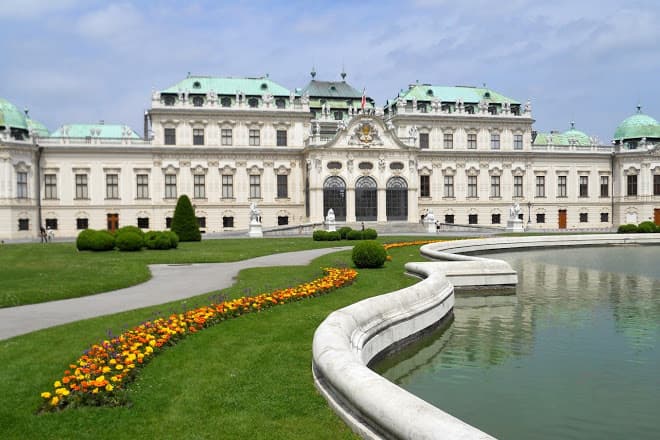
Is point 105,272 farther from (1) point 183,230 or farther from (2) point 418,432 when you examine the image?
(1) point 183,230

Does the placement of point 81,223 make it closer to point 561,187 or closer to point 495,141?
point 495,141

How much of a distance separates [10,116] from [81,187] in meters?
9.03

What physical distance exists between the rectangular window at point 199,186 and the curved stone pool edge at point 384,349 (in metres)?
45.1

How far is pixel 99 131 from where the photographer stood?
63.9 meters

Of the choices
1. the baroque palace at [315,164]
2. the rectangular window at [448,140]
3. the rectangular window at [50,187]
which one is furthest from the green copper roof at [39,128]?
the rectangular window at [448,140]

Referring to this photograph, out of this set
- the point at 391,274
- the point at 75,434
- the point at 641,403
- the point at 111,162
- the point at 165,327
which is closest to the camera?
the point at 75,434

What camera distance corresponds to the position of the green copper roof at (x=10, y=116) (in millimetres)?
58156

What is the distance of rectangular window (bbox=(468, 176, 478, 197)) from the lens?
69.2 metres

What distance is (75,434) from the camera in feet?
22.6

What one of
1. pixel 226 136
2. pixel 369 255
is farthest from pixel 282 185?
pixel 369 255

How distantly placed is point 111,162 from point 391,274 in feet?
154

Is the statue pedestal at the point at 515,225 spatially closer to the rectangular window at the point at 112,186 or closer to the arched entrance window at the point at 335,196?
the arched entrance window at the point at 335,196

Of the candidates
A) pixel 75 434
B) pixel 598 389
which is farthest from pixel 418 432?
pixel 598 389

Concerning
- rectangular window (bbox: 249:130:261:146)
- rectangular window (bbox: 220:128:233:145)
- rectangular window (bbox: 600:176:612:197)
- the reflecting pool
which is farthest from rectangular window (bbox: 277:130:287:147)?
the reflecting pool
